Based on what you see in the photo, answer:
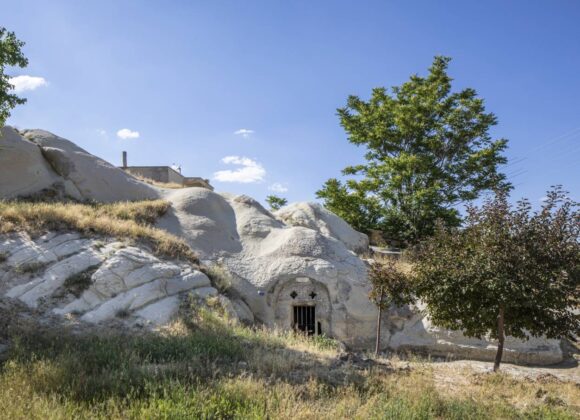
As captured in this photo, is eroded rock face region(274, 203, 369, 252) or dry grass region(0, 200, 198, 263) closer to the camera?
dry grass region(0, 200, 198, 263)

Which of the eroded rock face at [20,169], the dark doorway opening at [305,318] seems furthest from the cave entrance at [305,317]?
the eroded rock face at [20,169]

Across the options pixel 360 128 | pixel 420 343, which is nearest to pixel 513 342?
pixel 420 343

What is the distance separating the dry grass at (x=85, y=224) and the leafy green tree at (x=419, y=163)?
15.9m

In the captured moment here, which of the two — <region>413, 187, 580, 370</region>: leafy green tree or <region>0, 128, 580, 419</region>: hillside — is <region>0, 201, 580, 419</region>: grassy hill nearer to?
<region>0, 128, 580, 419</region>: hillside

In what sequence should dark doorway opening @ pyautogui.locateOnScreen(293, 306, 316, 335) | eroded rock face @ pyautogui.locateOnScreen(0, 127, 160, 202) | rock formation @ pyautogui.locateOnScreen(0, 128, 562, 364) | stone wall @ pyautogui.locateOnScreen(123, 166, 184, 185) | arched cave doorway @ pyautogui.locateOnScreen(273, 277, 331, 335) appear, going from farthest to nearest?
stone wall @ pyautogui.locateOnScreen(123, 166, 184, 185)
eroded rock face @ pyautogui.locateOnScreen(0, 127, 160, 202)
dark doorway opening @ pyautogui.locateOnScreen(293, 306, 316, 335)
arched cave doorway @ pyautogui.locateOnScreen(273, 277, 331, 335)
rock formation @ pyautogui.locateOnScreen(0, 128, 562, 364)

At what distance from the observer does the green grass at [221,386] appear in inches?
262

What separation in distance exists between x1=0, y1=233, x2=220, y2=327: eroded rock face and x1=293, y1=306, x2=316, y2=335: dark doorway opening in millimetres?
Result: 4826

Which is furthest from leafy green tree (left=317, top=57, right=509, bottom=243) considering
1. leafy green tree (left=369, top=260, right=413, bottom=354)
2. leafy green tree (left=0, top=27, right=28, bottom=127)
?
leafy green tree (left=0, top=27, right=28, bottom=127)

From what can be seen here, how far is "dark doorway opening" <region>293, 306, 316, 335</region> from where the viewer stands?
820 inches

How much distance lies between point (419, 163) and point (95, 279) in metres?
21.4

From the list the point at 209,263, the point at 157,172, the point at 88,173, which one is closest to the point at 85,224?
the point at 209,263

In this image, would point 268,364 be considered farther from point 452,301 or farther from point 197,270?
point 197,270

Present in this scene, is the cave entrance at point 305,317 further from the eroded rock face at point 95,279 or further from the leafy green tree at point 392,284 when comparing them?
the eroded rock face at point 95,279

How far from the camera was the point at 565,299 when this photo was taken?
39.3 ft
